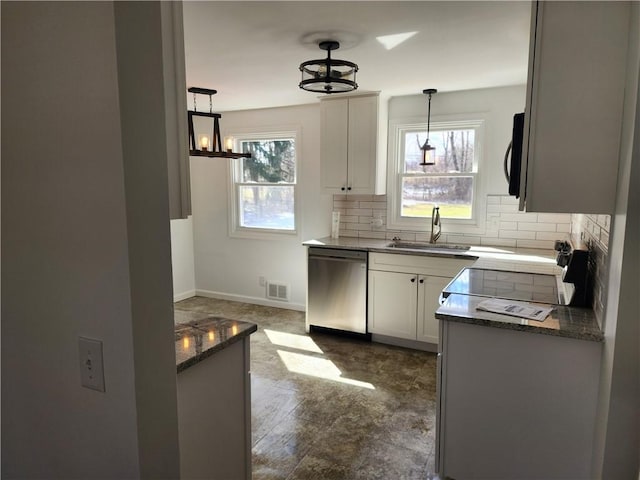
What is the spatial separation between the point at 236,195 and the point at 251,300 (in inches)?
52.3

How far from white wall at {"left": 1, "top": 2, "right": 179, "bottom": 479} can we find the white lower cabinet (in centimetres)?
298

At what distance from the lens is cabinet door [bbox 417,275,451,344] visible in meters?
3.74

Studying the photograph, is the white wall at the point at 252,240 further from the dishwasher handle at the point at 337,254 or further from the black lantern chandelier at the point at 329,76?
the black lantern chandelier at the point at 329,76

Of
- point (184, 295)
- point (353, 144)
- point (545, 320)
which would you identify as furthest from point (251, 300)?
point (545, 320)

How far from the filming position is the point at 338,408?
292 centimetres

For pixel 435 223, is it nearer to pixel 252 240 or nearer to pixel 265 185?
pixel 265 185

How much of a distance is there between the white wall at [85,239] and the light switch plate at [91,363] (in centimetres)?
2

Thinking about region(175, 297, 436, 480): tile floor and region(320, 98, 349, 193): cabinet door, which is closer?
region(175, 297, 436, 480): tile floor

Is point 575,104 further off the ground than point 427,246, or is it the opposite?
point 575,104

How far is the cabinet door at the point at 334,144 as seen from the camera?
14.0ft

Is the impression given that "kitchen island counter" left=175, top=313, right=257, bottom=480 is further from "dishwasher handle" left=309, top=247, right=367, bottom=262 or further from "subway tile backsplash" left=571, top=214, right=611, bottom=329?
"dishwasher handle" left=309, top=247, right=367, bottom=262

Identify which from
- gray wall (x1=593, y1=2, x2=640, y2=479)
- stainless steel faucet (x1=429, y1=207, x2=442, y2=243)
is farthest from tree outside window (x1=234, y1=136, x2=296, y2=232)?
gray wall (x1=593, y1=2, x2=640, y2=479)

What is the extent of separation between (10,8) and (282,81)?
289 centimetres

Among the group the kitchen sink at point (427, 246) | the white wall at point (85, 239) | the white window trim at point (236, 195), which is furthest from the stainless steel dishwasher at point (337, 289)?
the white wall at point (85, 239)
